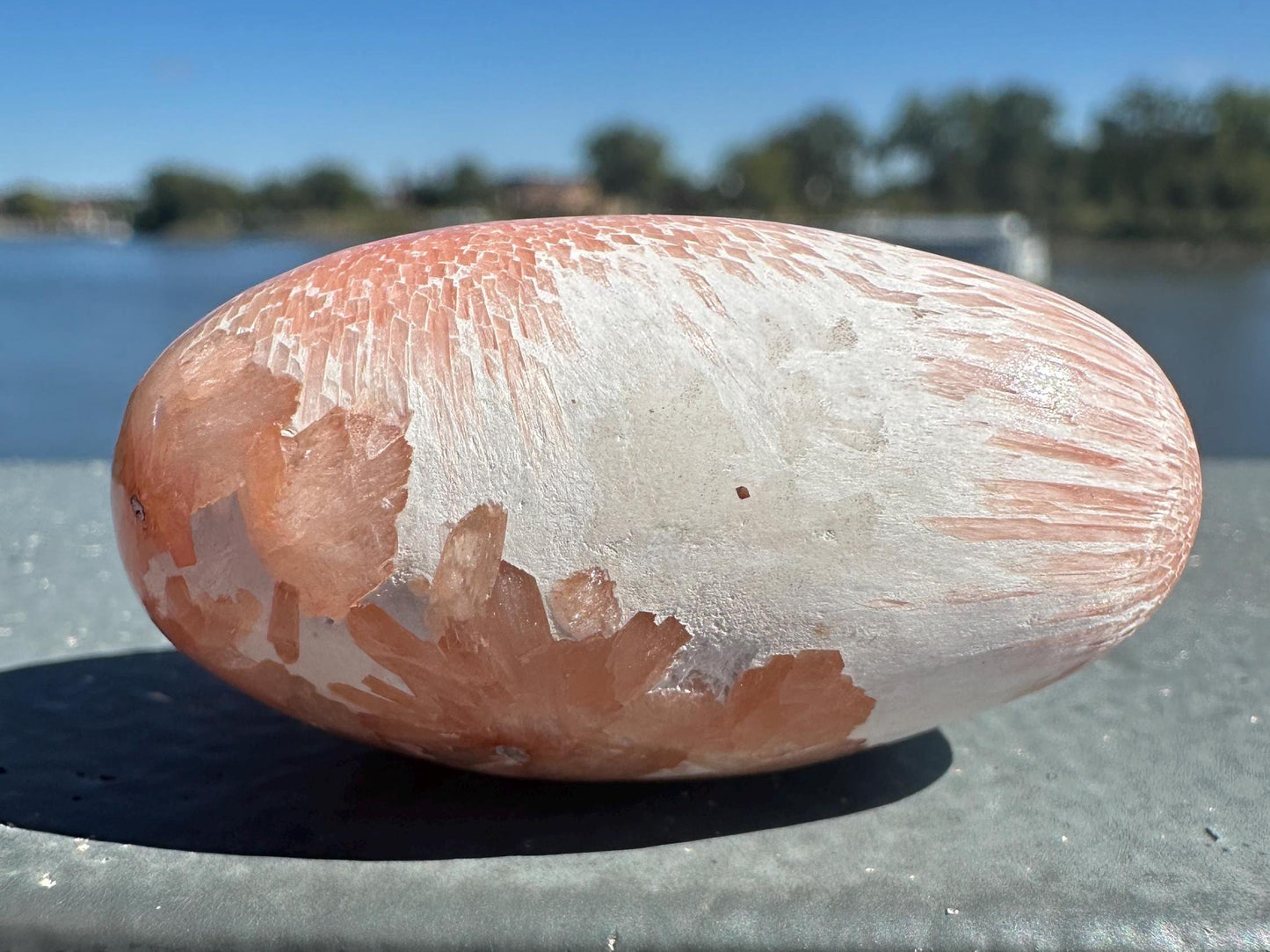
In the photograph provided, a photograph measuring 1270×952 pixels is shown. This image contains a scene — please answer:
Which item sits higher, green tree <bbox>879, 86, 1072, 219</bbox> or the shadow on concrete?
the shadow on concrete

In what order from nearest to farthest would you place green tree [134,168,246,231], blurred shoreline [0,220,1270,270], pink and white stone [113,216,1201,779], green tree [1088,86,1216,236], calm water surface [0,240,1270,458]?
1. pink and white stone [113,216,1201,779]
2. calm water surface [0,240,1270,458]
3. blurred shoreline [0,220,1270,270]
4. green tree [1088,86,1216,236]
5. green tree [134,168,246,231]

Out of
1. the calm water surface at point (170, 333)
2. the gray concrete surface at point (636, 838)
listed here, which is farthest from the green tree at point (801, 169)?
the gray concrete surface at point (636, 838)

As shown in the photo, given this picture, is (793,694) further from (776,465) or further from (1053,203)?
(1053,203)

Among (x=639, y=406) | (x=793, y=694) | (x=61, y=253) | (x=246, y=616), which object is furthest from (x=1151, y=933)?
(x=61, y=253)

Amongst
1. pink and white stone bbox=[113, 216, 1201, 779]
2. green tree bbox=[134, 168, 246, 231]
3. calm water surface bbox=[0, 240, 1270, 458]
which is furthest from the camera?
green tree bbox=[134, 168, 246, 231]

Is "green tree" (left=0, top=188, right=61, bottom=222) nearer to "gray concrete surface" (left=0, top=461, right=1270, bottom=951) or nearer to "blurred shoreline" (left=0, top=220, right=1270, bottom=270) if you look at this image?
"blurred shoreline" (left=0, top=220, right=1270, bottom=270)

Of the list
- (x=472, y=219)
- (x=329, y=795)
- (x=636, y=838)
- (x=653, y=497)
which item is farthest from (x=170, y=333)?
(x=653, y=497)

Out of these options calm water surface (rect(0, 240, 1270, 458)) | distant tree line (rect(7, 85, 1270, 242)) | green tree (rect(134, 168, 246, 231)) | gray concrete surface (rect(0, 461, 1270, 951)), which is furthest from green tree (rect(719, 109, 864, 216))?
gray concrete surface (rect(0, 461, 1270, 951))

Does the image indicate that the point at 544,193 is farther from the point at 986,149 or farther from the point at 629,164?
the point at 986,149

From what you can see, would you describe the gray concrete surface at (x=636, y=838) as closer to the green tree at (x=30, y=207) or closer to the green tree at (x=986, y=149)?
the green tree at (x=986, y=149)
